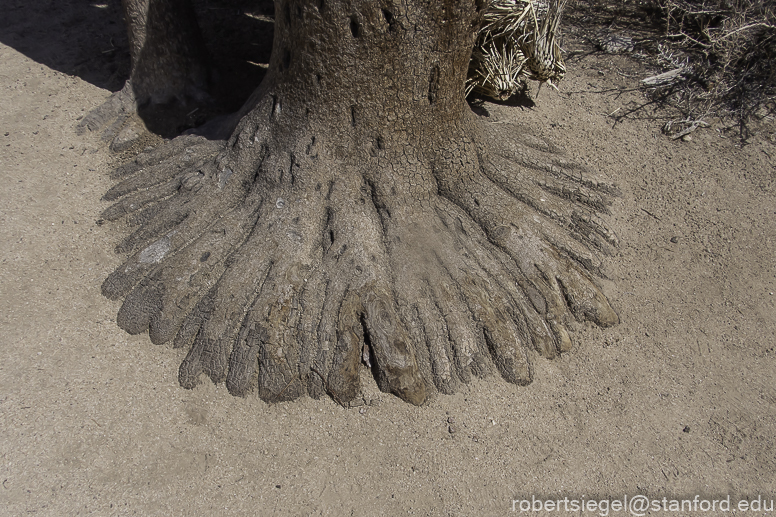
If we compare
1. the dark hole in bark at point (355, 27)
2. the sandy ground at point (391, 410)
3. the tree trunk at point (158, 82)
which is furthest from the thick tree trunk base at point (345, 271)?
the tree trunk at point (158, 82)

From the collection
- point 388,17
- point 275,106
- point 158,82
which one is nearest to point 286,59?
point 275,106

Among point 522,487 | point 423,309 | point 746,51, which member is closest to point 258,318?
point 423,309

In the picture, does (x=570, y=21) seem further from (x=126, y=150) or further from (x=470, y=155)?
(x=126, y=150)

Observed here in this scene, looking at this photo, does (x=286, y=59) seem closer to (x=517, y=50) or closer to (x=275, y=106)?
(x=275, y=106)

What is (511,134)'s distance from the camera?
376 cm

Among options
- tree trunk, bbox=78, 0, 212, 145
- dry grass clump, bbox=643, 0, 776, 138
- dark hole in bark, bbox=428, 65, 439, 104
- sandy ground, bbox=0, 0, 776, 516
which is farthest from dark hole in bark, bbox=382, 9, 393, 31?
dry grass clump, bbox=643, 0, 776, 138

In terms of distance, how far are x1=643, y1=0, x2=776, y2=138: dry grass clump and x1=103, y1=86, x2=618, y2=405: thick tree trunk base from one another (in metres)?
2.37

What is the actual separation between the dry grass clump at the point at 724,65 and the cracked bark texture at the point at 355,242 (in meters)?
2.37

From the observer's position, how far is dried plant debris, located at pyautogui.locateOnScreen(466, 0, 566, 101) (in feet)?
12.6

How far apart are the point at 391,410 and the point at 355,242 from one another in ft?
3.04

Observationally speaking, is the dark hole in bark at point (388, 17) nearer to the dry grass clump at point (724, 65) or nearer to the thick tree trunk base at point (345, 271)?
the thick tree trunk base at point (345, 271)

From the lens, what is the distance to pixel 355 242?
2.81 metres

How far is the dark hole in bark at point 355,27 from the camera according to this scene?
7.99 feet

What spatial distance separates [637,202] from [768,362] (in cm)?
135
